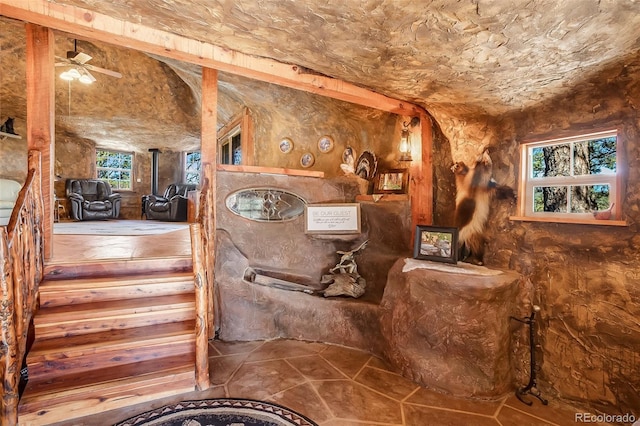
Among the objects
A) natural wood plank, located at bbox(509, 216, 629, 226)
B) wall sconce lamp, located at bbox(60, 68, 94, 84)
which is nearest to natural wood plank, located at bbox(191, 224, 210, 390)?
natural wood plank, located at bbox(509, 216, 629, 226)

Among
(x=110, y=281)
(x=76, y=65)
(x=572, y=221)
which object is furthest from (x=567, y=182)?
(x=76, y=65)

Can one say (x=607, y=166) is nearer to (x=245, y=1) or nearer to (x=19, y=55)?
(x=245, y=1)

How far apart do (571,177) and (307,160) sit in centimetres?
352

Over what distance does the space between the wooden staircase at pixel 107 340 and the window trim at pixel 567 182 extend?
2.88 m

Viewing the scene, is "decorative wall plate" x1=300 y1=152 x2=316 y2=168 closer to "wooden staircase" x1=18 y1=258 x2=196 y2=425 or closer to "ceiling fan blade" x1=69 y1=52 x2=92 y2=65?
"wooden staircase" x1=18 y1=258 x2=196 y2=425

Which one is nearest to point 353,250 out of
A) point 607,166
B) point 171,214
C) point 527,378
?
point 527,378

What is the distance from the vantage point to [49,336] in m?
1.97

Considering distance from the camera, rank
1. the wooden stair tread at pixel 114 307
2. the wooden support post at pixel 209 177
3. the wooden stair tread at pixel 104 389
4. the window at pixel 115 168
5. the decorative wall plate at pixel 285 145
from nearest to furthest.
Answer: the wooden stair tread at pixel 104 389 → the wooden stair tread at pixel 114 307 → the wooden support post at pixel 209 177 → the decorative wall plate at pixel 285 145 → the window at pixel 115 168

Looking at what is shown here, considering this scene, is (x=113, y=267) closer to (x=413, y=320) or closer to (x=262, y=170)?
(x=262, y=170)

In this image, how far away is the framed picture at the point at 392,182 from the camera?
12.1ft

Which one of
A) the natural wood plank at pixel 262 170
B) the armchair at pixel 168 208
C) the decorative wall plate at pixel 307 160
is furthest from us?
the armchair at pixel 168 208

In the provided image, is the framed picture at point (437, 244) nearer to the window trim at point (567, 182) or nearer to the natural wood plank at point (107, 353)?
the window trim at point (567, 182)

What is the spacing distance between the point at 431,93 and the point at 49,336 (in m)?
3.47

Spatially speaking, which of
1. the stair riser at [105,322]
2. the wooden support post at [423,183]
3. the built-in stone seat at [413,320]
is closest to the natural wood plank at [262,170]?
the built-in stone seat at [413,320]
